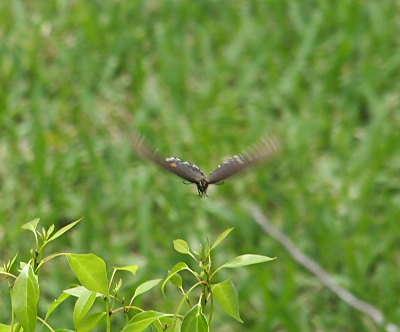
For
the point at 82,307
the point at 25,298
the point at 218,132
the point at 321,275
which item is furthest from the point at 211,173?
the point at 218,132

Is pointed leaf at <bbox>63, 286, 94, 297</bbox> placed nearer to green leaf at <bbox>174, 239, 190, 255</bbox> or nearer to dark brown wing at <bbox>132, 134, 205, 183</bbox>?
green leaf at <bbox>174, 239, 190, 255</bbox>

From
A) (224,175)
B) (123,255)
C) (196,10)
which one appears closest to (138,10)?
(196,10)

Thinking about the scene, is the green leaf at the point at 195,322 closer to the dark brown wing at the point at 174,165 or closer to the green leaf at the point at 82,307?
the green leaf at the point at 82,307

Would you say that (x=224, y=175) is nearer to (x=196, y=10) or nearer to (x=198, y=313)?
(x=198, y=313)

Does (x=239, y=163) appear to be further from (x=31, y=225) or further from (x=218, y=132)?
→ (x=218, y=132)

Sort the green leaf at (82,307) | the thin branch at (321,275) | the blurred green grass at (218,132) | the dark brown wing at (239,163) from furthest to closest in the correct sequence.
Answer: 1. the blurred green grass at (218,132)
2. the thin branch at (321,275)
3. the dark brown wing at (239,163)
4. the green leaf at (82,307)

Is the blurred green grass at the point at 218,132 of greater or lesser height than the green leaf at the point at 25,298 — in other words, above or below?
below

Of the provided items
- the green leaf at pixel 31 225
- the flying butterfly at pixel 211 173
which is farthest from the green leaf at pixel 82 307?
the flying butterfly at pixel 211 173

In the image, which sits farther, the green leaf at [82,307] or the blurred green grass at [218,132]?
the blurred green grass at [218,132]
